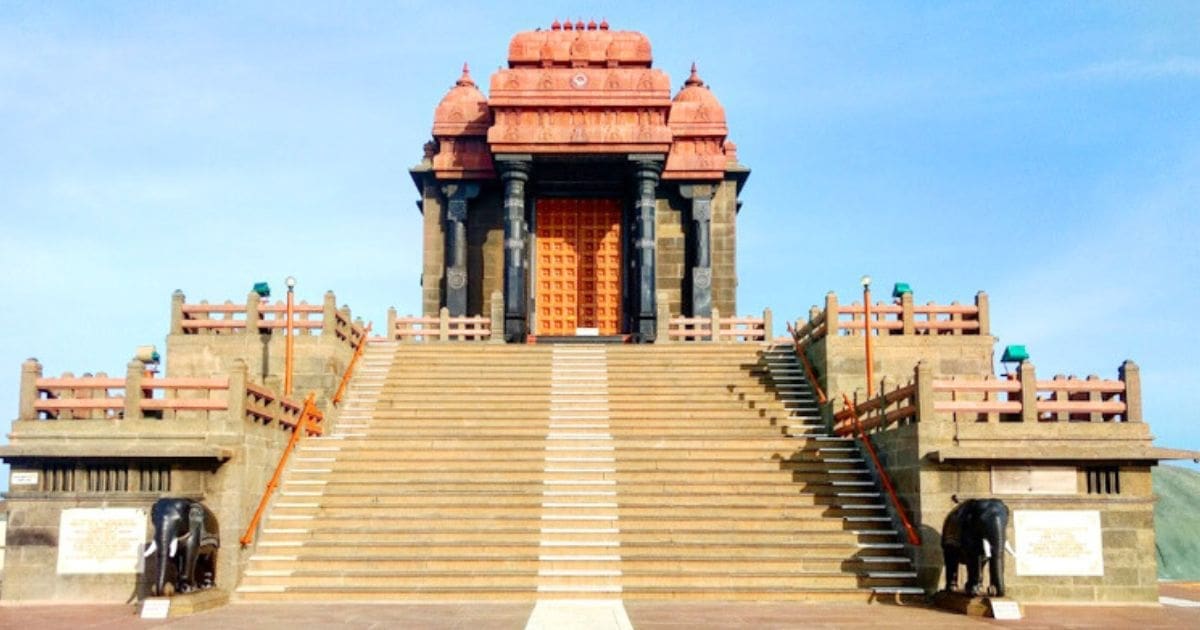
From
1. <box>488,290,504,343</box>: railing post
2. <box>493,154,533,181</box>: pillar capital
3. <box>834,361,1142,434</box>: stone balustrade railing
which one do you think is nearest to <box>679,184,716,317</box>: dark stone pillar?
<box>493,154,533,181</box>: pillar capital

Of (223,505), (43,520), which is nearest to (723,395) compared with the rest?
(223,505)

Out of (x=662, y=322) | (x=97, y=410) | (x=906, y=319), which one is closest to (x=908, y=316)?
(x=906, y=319)

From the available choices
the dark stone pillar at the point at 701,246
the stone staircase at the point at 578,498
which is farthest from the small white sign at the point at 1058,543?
the dark stone pillar at the point at 701,246

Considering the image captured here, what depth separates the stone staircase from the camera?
1650 cm

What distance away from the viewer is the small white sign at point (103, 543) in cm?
1634

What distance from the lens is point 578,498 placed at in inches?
741

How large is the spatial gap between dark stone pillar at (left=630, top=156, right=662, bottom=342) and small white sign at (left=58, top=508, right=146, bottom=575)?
1691 cm

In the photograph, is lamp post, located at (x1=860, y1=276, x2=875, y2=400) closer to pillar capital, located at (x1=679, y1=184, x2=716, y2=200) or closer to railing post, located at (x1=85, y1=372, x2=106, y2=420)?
pillar capital, located at (x1=679, y1=184, x2=716, y2=200)

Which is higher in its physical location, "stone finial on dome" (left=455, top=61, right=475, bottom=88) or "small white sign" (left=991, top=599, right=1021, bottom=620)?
"stone finial on dome" (left=455, top=61, right=475, bottom=88)

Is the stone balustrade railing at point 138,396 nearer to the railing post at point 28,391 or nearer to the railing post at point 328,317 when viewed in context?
the railing post at point 28,391

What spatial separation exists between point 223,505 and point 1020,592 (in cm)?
1211

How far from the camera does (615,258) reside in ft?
111

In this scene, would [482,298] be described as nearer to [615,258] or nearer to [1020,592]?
[615,258]

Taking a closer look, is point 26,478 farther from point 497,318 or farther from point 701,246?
point 701,246
